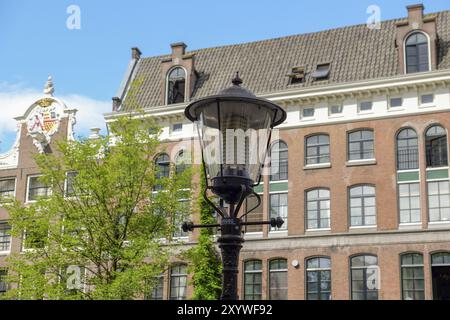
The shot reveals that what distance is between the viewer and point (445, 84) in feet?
102

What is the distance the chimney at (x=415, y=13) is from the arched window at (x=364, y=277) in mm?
10867

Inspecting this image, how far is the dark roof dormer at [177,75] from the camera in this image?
122ft

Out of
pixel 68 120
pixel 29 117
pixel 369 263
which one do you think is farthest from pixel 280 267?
pixel 29 117

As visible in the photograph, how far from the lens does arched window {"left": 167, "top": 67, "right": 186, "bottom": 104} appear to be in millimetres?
37281

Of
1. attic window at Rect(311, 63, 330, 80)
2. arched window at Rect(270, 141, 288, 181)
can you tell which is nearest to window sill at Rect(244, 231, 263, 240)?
arched window at Rect(270, 141, 288, 181)

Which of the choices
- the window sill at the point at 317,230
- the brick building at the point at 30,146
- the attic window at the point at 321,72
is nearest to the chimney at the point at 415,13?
the attic window at the point at 321,72

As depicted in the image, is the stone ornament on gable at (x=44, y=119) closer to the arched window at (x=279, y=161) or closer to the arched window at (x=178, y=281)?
the arched window at (x=178, y=281)

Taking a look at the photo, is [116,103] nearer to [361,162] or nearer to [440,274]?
[361,162]

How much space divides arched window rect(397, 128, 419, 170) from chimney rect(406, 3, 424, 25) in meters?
5.10

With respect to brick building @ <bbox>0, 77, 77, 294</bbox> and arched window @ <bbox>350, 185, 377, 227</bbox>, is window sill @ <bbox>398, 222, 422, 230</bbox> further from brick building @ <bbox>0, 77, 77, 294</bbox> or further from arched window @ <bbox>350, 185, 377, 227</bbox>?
brick building @ <bbox>0, 77, 77, 294</bbox>

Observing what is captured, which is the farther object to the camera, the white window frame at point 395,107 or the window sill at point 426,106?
the white window frame at point 395,107
